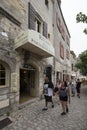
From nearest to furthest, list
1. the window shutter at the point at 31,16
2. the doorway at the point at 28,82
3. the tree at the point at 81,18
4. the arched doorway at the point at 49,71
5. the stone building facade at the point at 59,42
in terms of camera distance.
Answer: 1. the tree at the point at 81,18
2. the window shutter at the point at 31,16
3. the doorway at the point at 28,82
4. the arched doorway at the point at 49,71
5. the stone building facade at the point at 59,42

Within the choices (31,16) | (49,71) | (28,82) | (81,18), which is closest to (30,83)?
(28,82)

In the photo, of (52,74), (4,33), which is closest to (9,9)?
(4,33)

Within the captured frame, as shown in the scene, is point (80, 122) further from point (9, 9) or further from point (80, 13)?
point (9, 9)

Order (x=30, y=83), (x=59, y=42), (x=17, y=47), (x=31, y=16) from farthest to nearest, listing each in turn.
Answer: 1. (x=59, y=42)
2. (x=30, y=83)
3. (x=31, y=16)
4. (x=17, y=47)

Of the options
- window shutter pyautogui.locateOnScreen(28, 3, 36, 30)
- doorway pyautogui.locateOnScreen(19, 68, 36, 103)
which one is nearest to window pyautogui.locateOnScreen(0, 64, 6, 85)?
window shutter pyautogui.locateOnScreen(28, 3, 36, 30)

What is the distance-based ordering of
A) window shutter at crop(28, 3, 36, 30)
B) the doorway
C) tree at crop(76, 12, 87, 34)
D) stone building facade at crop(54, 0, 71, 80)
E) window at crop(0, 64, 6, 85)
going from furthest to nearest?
1. stone building facade at crop(54, 0, 71, 80)
2. the doorway
3. window shutter at crop(28, 3, 36, 30)
4. tree at crop(76, 12, 87, 34)
5. window at crop(0, 64, 6, 85)

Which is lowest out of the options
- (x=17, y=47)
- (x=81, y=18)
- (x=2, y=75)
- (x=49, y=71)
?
(x=2, y=75)

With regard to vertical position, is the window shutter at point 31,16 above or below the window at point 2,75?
above

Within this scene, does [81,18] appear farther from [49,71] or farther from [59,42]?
[59,42]

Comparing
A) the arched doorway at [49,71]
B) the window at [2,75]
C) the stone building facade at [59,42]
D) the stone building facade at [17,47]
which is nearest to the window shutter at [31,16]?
the stone building facade at [17,47]

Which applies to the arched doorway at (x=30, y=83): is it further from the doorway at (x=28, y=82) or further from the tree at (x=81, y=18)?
the tree at (x=81, y=18)

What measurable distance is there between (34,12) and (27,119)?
7.07 meters

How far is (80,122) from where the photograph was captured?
6.89 meters

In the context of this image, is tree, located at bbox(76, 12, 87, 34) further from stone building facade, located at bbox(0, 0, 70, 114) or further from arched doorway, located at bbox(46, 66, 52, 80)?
arched doorway, located at bbox(46, 66, 52, 80)
